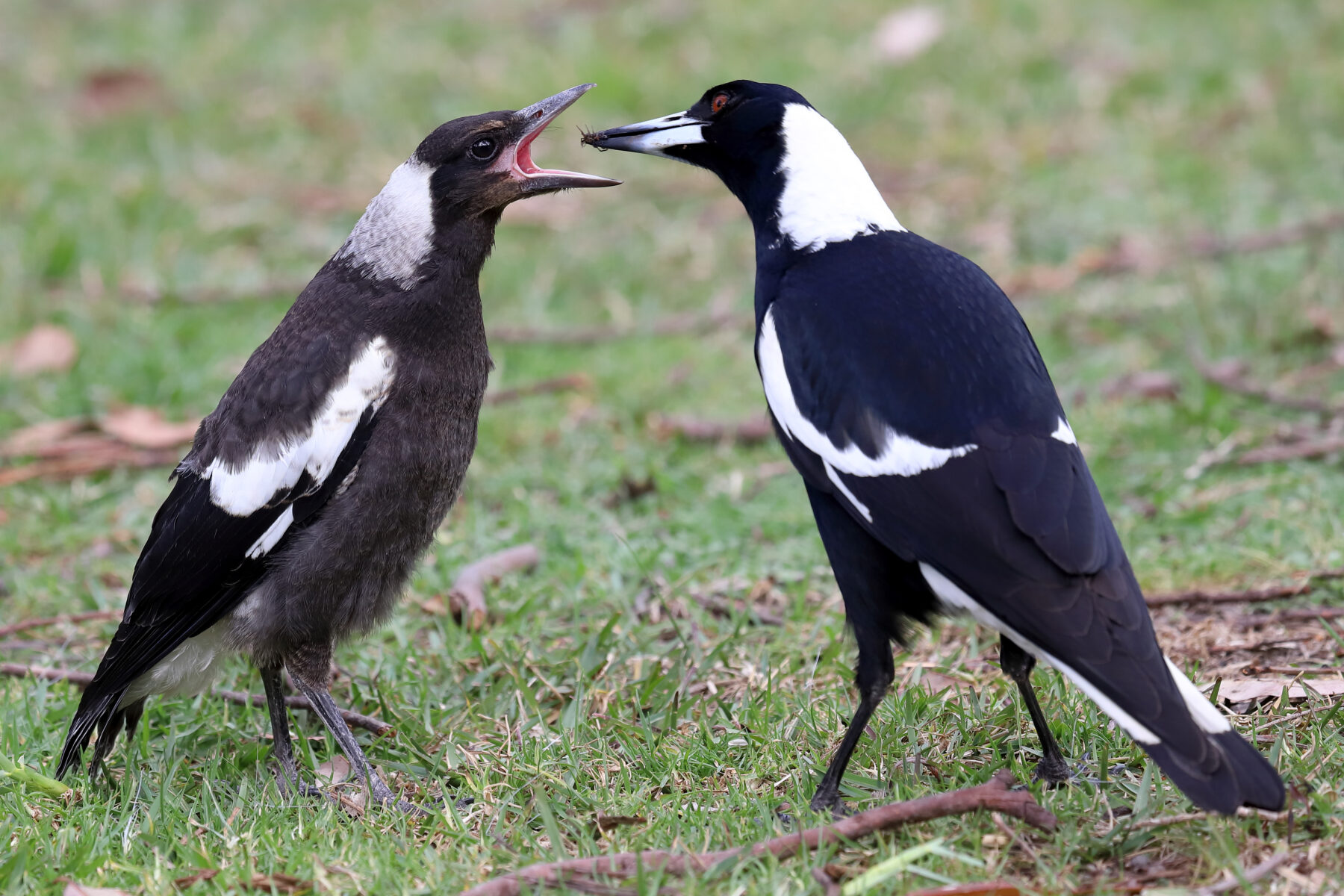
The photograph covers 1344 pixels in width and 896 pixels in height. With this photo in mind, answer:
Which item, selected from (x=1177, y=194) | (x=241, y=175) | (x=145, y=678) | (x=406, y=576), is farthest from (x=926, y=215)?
(x=145, y=678)

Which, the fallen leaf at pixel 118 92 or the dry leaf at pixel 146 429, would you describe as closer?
the dry leaf at pixel 146 429

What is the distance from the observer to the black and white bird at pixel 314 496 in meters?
2.75

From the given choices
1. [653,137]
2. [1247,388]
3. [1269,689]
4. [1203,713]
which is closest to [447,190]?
[653,137]

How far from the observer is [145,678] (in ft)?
9.28

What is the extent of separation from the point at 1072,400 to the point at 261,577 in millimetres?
2532

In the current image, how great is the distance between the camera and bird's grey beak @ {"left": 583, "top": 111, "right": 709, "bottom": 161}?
3.06 metres

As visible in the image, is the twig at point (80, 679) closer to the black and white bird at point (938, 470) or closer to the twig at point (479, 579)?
the twig at point (479, 579)

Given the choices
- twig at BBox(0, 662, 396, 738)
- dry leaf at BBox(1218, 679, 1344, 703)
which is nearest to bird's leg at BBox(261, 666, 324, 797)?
twig at BBox(0, 662, 396, 738)

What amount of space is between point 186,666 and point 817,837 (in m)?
1.36

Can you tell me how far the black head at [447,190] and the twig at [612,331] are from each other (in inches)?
80.7

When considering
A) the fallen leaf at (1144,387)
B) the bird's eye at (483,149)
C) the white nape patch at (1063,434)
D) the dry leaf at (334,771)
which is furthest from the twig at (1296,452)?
the dry leaf at (334,771)

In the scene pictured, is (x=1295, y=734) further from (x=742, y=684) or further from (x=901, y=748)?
(x=742, y=684)

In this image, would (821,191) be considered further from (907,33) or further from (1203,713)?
(907,33)

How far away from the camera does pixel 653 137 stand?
10.3ft
